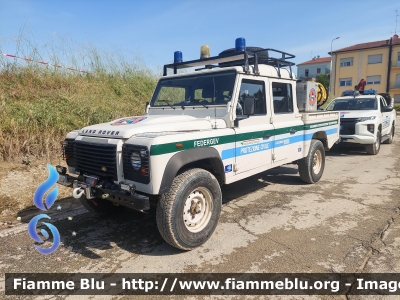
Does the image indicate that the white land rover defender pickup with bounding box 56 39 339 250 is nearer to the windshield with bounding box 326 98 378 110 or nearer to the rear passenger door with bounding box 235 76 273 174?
the rear passenger door with bounding box 235 76 273 174

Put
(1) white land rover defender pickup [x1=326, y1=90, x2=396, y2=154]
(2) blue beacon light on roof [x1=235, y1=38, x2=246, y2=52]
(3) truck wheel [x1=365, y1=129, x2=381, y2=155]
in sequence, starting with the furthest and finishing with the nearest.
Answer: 1. (3) truck wheel [x1=365, y1=129, x2=381, y2=155]
2. (1) white land rover defender pickup [x1=326, y1=90, x2=396, y2=154]
3. (2) blue beacon light on roof [x1=235, y1=38, x2=246, y2=52]

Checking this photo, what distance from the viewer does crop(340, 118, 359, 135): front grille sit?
29.0 ft

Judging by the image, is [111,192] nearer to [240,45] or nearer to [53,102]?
[240,45]

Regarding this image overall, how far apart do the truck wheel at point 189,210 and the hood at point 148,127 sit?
2.01 ft

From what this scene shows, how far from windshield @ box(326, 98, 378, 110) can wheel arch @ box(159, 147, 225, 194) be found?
8008mm

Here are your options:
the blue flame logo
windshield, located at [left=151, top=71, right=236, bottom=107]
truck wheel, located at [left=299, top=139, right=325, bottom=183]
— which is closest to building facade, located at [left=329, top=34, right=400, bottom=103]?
truck wheel, located at [left=299, top=139, right=325, bottom=183]

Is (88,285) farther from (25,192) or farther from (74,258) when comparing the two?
(25,192)

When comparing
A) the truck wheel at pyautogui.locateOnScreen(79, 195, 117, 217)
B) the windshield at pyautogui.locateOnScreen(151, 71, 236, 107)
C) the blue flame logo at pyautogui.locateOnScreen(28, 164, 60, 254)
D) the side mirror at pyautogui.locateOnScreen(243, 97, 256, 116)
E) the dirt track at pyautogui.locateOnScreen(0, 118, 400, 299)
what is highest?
the windshield at pyautogui.locateOnScreen(151, 71, 236, 107)

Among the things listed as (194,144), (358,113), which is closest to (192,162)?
(194,144)

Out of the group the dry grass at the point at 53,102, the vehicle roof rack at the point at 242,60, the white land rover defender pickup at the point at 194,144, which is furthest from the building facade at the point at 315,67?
the white land rover defender pickup at the point at 194,144

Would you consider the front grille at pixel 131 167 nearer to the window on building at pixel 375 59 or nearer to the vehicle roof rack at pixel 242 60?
the vehicle roof rack at pixel 242 60

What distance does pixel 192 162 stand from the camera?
3494 mm

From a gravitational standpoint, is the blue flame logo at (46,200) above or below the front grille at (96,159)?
below

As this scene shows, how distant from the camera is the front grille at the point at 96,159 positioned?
3.18 m
